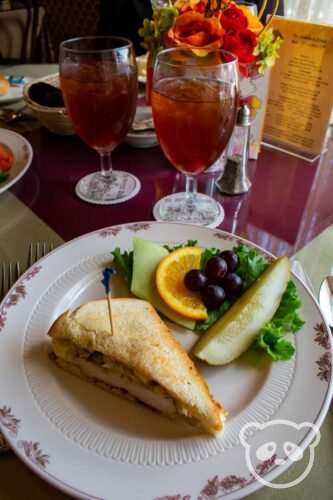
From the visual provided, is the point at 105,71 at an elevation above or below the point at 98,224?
above

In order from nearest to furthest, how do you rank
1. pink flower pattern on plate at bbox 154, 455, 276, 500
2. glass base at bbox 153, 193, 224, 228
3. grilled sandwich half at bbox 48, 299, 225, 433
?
pink flower pattern on plate at bbox 154, 455, 276, 500
grilled sandwich half at bbox 48, 299, 225, 433
glass base at bbox 153, 193, 224, 228

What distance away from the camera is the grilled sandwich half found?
657 mm

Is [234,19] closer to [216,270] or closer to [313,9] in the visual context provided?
[216,270]

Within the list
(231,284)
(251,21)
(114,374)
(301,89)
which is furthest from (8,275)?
(301,89)

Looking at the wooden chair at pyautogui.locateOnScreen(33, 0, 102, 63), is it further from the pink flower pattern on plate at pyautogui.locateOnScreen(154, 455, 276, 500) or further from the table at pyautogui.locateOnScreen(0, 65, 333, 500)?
the pink flower pattern on plate at pyautogui.locateOnScreen(154, 455, 276, 500)

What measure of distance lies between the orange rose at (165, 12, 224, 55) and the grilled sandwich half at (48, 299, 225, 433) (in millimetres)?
675

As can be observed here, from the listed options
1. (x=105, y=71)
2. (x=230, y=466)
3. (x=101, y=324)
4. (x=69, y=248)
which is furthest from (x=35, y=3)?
(x=230, y=466)

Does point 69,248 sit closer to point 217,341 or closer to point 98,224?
point 98,224

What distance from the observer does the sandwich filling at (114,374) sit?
0.67 metres

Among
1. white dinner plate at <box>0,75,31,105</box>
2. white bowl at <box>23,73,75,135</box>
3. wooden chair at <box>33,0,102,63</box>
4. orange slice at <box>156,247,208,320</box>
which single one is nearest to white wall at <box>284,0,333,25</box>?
wooden chair at <box>33,0,102,63</box>

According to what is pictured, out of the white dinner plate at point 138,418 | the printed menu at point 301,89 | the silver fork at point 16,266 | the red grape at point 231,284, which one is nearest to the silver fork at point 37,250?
the silver fork at point 16,266

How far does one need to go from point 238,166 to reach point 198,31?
0.37m

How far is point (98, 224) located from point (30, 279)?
29 cm

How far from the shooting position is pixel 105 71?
104cm
